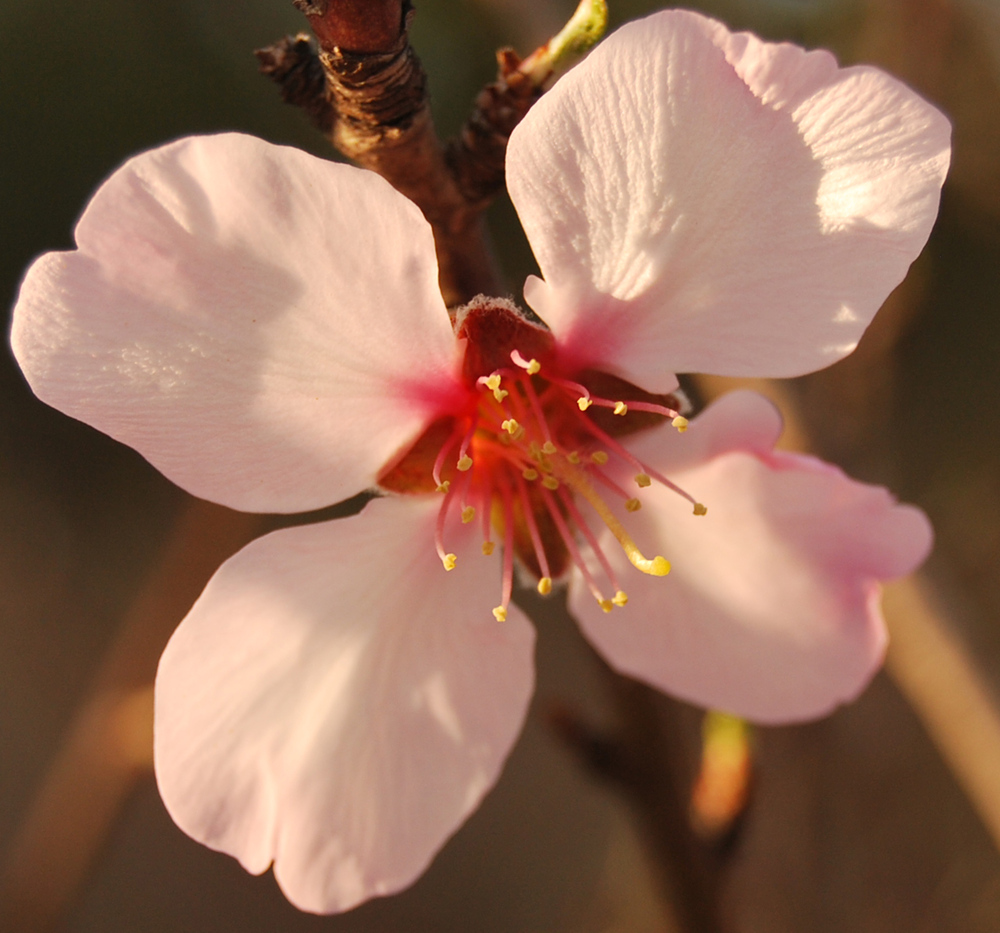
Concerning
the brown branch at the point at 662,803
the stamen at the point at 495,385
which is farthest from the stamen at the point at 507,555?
the brown branch at the point at 662,803

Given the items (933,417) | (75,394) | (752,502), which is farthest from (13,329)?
(933,417)

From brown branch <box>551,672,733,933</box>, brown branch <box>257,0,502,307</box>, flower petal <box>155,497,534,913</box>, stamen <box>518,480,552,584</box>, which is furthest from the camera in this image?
brown branch <box>551,672,733,933</box>

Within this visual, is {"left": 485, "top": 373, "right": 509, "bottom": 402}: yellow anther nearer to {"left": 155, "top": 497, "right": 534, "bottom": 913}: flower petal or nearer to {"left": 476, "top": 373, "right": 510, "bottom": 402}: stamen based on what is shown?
{"left": 476, "top": 373, "right": 510, "bottom": 402}: stamen

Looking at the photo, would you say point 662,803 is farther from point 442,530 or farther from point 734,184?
point 734,184

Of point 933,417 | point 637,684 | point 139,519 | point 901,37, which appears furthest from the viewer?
point 139,519

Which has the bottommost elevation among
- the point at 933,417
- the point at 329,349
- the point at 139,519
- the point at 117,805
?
Result: the point at 139,519

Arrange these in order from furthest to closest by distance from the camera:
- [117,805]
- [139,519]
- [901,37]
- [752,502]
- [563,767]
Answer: [139,519], [563,767], [901,37], [117,805], [752,502]

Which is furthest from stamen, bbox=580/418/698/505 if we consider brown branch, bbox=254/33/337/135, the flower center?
brown branch, bbox=254/33/337/135

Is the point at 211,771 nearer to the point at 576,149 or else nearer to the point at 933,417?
the point at 576,149
